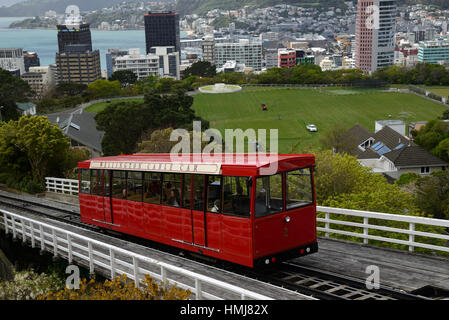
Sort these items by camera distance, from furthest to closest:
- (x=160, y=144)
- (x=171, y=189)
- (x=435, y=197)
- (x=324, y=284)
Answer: (x=160, y=144), (x=435, y=197), (x=171, y=189), (x=324, y=284)

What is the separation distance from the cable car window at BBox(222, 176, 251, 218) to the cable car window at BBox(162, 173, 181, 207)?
1.75 metres

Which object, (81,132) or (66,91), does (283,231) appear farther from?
(66,91)

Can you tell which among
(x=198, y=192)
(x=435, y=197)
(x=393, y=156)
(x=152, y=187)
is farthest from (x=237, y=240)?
(x=393, y=156)

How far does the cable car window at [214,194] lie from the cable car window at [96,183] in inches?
227

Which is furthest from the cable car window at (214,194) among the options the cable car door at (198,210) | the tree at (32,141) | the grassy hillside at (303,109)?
the grassy hillside at (303,109)

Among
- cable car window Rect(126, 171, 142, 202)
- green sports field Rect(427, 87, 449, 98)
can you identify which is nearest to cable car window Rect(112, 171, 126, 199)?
cable car window Rect(126, 171, 142, 202)

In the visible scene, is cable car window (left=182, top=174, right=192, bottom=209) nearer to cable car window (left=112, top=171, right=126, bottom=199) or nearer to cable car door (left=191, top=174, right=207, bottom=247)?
cable car door (left=191, top=174, right=207, bottom=247)

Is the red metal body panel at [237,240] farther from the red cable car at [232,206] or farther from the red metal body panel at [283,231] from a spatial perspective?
the red metal body panel at [283,231]

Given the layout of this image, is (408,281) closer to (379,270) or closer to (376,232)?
(379,270)

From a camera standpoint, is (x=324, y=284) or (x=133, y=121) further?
(x=133, y=121)

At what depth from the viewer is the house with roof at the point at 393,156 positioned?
62.5m

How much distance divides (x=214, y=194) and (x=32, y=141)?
1989 centimetres

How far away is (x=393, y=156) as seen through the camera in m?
63.3

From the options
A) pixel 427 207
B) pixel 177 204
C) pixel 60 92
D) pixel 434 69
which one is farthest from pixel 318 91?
pixel 177 204
